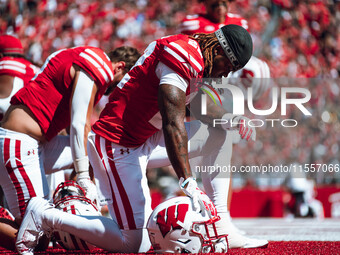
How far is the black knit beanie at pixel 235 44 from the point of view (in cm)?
290

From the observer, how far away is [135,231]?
305 cm

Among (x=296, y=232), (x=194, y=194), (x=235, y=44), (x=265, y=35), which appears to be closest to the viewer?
(x=194, y=194)

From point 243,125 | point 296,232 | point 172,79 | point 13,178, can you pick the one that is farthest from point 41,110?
point 296,232

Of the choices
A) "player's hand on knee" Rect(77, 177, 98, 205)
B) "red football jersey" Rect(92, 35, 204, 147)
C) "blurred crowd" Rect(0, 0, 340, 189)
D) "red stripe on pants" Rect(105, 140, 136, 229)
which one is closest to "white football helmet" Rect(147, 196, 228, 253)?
"red stripe on pants" Rect(105, 140, 136, 229)

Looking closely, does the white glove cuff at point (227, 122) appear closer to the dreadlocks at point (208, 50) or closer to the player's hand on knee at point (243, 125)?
the player's hand on knee at point (243, 125)

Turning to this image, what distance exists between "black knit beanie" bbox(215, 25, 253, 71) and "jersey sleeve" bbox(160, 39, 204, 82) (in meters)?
0.18

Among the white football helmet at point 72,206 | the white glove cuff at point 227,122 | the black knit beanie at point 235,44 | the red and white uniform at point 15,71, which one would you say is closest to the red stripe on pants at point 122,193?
→ the white football helmet at point 72,206

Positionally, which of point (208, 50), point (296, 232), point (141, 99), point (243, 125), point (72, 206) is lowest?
point (296, 232)

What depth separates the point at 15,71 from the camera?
4.46 m

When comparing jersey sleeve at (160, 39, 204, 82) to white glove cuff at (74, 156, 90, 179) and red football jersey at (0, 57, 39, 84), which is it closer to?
white glove cuff at (74, 156, 90, 179)

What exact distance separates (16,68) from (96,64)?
1296 millimetres

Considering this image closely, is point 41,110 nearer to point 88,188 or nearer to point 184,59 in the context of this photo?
point 88,188

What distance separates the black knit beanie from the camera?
9.52 ft

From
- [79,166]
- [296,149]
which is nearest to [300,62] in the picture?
[296,149]
